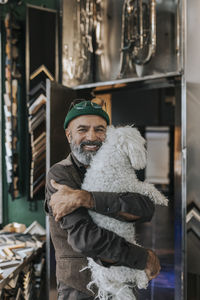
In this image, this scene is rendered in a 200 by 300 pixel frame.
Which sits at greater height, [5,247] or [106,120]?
[106,120]

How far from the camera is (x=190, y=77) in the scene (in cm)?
210

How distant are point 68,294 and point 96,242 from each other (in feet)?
1.01

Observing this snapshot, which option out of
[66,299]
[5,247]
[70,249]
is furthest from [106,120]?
[5,247]

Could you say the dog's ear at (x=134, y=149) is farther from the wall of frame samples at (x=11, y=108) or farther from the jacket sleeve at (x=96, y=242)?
the wall of frame samples at (x=11, y=108)

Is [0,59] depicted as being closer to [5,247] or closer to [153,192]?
[5,247]

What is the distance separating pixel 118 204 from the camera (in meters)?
0.86

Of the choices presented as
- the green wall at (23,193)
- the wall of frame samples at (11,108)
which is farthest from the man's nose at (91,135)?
the green wall at (23,193)

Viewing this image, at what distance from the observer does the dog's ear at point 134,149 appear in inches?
35.2

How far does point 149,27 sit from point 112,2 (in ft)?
1.90

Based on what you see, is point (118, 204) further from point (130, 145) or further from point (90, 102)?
point (90, 102)

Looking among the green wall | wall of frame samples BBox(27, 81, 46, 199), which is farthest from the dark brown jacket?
the green wall

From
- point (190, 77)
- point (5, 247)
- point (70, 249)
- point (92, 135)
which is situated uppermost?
point (190, 77)

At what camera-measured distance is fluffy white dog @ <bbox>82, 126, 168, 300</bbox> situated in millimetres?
894

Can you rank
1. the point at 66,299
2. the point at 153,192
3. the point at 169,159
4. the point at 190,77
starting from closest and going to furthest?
the point at 153,192 < the point at 66,299 < the point at 190,77 < the point at 169,159
